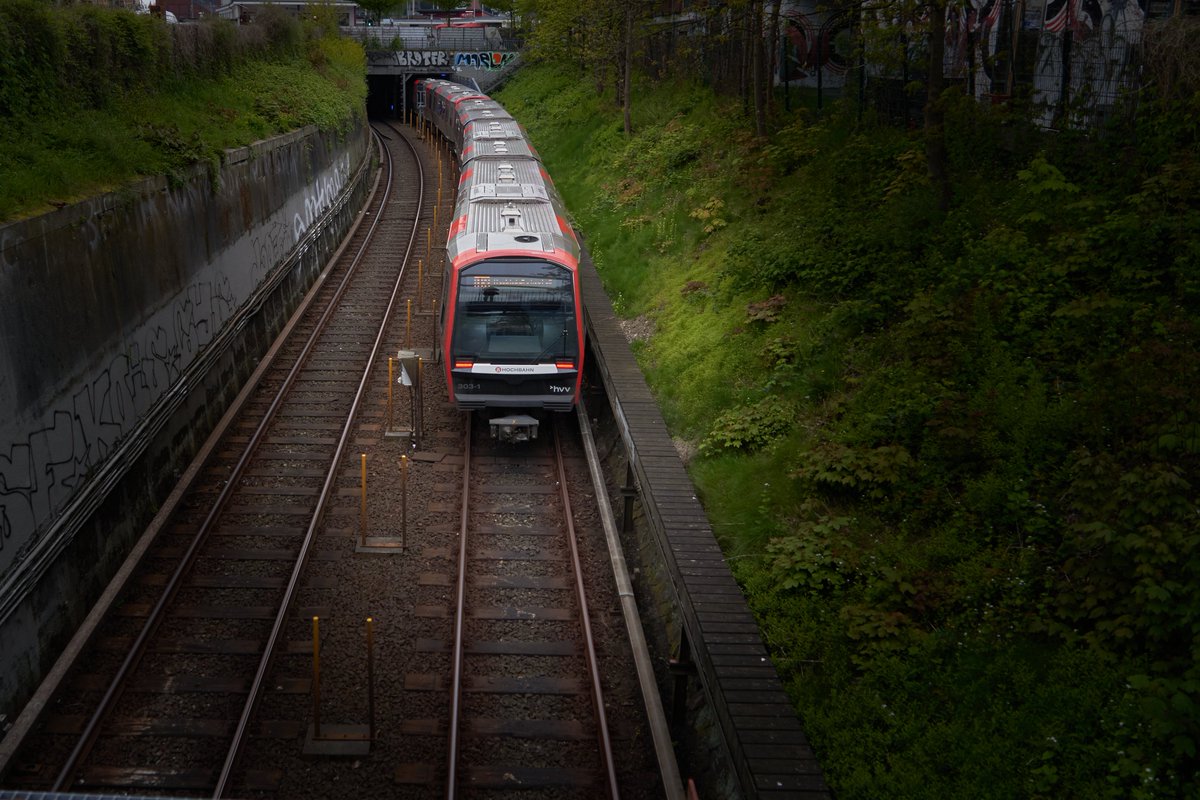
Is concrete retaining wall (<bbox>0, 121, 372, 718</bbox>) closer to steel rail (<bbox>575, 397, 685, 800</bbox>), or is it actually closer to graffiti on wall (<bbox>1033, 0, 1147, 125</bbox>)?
steel rail (<bbox>575, 397, 685, 800</bbox>)

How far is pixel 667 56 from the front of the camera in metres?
33.4

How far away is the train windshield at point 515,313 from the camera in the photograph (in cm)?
1418

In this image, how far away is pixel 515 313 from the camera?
Answer: 14.3 metres

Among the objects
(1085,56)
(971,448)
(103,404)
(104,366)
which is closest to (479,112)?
(1085,56)

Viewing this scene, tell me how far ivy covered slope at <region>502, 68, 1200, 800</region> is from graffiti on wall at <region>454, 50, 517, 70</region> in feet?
149

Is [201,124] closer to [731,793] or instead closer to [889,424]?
[889,424]

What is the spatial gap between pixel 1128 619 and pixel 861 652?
211 centimetres

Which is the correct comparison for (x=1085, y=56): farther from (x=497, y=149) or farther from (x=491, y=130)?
(x=491, y=130)

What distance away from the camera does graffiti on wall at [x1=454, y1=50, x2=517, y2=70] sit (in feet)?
192

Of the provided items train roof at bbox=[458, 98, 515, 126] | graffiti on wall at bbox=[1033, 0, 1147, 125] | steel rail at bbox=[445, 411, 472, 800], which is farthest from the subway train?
train roof at bbox=[458, 98, 515, 126]

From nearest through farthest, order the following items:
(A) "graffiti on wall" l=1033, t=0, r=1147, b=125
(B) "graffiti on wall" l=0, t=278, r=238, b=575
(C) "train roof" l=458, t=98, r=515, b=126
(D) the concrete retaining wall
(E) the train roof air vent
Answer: (B) "graffiti on wall" l=0, t=278, r=238, b=575 < (D) the concrete retaining wall < (A) "graffiti on wall" l=1033, t=0, r=1147, b=125 < (E) the train roof air vent < (C) "train roof" l=458, t=98, r=515, b=126

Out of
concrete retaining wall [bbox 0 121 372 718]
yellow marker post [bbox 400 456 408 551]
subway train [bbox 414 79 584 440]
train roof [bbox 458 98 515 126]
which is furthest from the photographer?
train roof [bbox 458 98 515 126]

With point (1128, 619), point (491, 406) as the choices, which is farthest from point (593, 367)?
point (1128, 619)

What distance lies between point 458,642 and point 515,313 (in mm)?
5658
